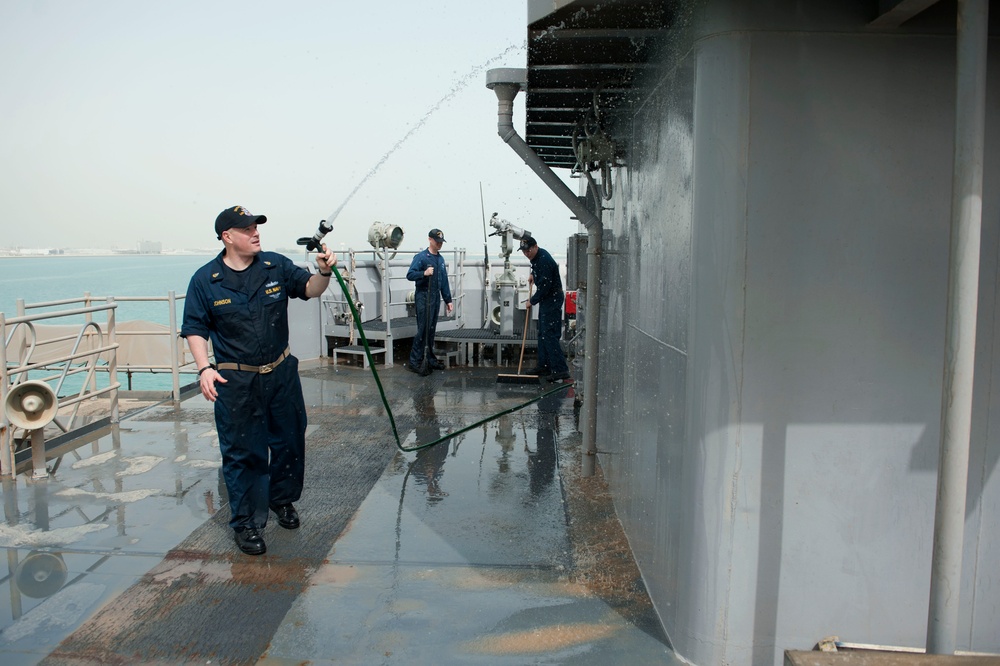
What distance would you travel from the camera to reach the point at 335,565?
4.43 meters

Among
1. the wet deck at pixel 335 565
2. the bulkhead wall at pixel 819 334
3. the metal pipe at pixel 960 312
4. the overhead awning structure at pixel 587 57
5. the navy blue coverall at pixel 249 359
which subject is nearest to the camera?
the metal pipe at pixel 960 312

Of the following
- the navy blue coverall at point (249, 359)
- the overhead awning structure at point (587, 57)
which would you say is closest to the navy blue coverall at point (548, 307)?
the overhead awning structure at point (587, 57)

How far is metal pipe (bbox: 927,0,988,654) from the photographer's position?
2365 mm

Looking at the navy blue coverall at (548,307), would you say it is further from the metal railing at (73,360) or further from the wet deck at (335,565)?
the metal railing at (73,360)

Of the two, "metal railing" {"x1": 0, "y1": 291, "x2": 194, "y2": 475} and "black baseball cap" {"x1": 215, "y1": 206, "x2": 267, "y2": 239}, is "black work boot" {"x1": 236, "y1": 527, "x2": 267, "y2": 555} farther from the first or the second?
"metal railing" {"x1": 0, "y1": 291, "x2": 194, "y2": 475}

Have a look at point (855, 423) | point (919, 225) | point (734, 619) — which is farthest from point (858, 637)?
point (919, 225)

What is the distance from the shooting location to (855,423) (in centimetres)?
313

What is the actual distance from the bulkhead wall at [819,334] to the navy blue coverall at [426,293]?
7.77m

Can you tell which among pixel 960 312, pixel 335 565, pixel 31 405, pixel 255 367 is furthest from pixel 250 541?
pixel 960 312

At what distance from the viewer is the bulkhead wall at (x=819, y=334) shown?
299 cm

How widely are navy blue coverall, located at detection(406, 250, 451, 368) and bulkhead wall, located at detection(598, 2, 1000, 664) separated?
777cm

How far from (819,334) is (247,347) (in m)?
3.20

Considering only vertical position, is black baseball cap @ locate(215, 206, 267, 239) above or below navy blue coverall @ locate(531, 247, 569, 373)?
above

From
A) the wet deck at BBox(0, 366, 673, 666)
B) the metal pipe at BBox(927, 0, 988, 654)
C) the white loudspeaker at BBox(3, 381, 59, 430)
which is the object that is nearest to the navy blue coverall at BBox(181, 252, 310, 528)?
the wet deck at BBox(0, 366, 673, 666)
